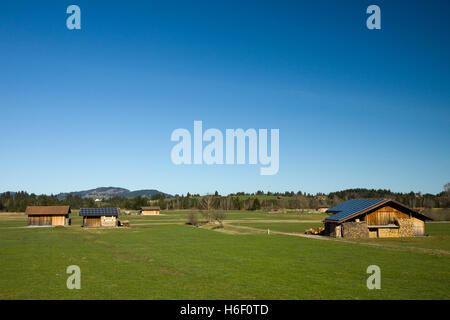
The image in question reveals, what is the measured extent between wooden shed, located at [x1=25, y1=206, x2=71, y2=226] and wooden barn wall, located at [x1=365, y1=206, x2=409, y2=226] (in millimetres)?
67377

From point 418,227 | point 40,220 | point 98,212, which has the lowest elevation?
point 40,220

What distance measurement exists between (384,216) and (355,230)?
5.43m

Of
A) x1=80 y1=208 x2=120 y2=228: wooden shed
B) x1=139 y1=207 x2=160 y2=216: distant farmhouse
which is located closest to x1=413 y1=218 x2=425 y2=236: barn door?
x1=80 y1=208 x2=120 y2=228: wooden shed

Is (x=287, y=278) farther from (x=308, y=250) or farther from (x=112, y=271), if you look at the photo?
(x=308, y=250)

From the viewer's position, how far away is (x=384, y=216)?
180ft

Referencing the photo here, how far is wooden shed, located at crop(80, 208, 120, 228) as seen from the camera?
8050 centimetres

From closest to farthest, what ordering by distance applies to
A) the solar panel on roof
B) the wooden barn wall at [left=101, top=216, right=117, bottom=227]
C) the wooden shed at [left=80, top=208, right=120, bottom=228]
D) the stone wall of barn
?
the stone wall of barn, the solar panel on roof, the wooden shed at [left=80, top=208, right=120, bottom=228], the wooden barn wall at [left=101, top=216, right=117, bottom=227]

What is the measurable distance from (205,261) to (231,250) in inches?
321

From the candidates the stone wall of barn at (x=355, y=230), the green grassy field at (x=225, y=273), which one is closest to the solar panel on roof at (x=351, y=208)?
the stone wall of barn at (x=355, y=230)

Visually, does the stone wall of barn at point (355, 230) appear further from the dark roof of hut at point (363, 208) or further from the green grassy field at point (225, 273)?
the green grassy field at point (225, 273)

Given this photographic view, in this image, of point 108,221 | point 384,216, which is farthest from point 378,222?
point 108,221

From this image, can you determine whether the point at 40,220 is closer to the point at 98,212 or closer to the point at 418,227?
the point at 98,212

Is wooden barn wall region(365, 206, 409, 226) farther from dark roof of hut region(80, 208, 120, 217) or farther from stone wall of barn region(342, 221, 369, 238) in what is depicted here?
dark roof of hut region(80, 208, 120, 217)

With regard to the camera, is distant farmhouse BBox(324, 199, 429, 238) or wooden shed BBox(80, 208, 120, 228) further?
wooden shed BBox(80, 208, 120, 228)
